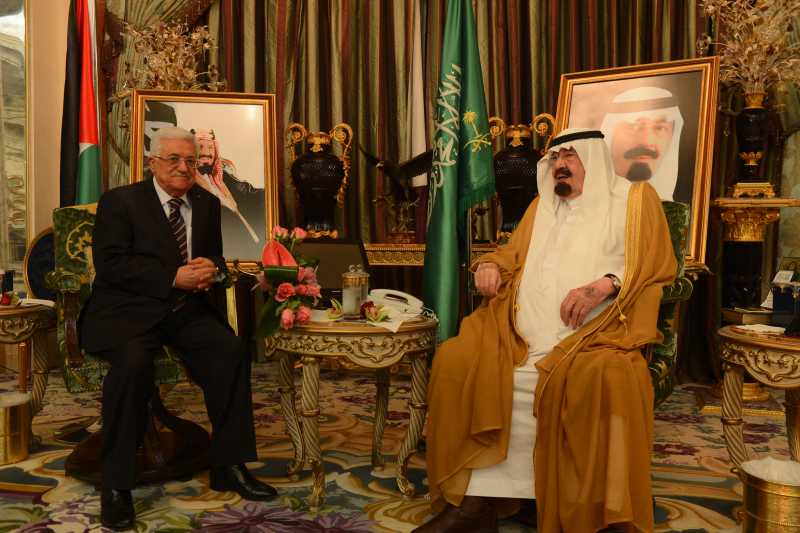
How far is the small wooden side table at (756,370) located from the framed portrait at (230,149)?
10.1 ft

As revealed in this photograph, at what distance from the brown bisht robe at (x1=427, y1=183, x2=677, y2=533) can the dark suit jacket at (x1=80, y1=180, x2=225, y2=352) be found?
4.20 feet

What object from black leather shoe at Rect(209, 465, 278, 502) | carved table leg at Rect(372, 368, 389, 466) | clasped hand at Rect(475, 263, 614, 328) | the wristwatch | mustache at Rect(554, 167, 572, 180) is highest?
mustache at Rect(554, 167, 572, 180)

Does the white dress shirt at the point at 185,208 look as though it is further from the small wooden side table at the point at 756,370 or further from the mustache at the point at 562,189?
the small wooden side table at the point at 756,370

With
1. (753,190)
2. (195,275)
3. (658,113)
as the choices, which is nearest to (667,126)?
(658,113)

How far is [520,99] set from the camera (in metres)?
5.64

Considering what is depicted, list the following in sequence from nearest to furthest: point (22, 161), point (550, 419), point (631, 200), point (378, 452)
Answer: point (550, 419), point (631, 200), point (378, 452), point (22, 161)

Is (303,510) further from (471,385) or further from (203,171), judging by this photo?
(203,171)

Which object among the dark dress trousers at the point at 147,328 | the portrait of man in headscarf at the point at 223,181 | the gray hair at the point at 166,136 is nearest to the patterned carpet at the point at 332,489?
the dark dress trousers at the point at 147,328

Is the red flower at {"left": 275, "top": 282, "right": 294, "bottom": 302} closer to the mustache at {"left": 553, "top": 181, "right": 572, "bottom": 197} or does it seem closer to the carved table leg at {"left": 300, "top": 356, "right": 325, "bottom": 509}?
the carved table leg at {"left": 300, "top": 356, "right": 325, "bottom": 509}

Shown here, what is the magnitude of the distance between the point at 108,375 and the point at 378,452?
1264 mm

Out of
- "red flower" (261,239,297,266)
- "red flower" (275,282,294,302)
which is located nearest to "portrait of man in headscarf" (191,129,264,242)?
"red flower" (261,239,297,266)

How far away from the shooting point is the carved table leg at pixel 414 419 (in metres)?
2.98

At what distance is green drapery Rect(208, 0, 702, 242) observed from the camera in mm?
5566

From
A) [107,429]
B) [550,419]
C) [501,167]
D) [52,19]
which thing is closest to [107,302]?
[107,429]
